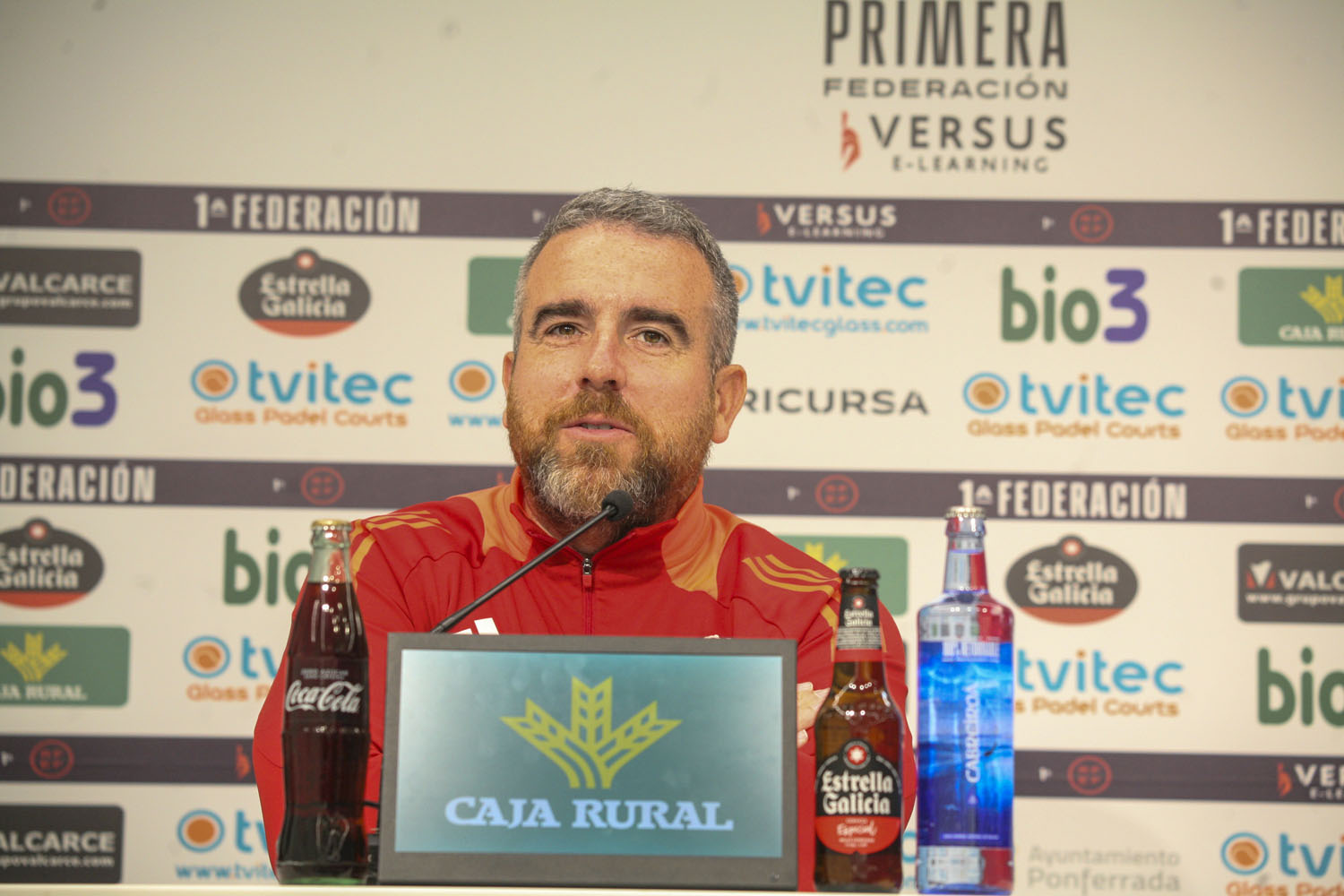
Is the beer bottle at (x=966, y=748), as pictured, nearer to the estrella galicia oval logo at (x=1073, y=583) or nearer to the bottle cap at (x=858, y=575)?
the bottle cap at (x=858, y=575)

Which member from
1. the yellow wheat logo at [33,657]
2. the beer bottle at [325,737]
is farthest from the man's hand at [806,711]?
the yellow wheat logo at [33,657]

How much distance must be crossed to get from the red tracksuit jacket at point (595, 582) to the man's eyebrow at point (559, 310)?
0.81 ft

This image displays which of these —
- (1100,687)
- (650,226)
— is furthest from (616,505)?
(1100,687)

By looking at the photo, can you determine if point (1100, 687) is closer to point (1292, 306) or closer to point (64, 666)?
point (1292, 306)

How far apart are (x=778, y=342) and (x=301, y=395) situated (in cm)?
102

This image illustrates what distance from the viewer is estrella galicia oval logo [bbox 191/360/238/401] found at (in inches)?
109

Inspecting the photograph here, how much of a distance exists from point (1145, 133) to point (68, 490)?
7.97 ft

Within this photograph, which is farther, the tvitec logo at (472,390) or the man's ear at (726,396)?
the tvitec logo at (472,390)

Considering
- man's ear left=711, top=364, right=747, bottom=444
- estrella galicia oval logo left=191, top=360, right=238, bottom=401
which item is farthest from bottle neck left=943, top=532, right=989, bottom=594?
estrella galicia oval logo left=191, top=360, right=238, bottom=401

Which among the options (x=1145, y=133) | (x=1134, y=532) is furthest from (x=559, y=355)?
(x=1145, y=133)

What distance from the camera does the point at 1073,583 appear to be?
2.70 meters

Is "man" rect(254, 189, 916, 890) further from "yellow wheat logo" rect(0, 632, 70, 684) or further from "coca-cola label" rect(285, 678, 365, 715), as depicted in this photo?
"yellow wheat logo" rect(0, 632, 70, 684)

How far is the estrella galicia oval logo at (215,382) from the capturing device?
278 centimetres

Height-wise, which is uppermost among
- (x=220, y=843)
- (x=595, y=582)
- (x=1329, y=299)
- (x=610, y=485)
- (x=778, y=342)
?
Result: (x=1329, y=299)
